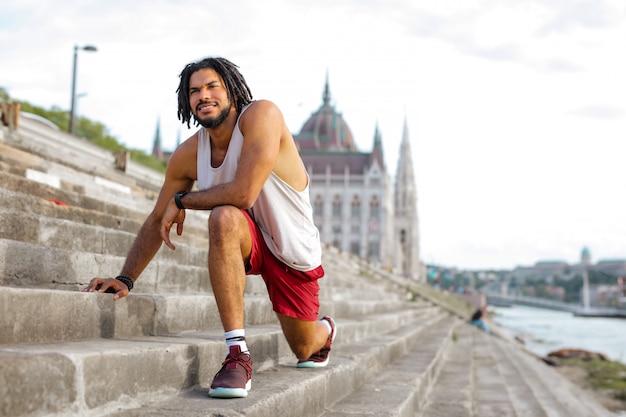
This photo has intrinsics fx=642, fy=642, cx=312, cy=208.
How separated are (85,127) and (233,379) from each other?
43995mm

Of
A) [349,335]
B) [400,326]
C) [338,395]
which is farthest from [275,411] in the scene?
[400,326]

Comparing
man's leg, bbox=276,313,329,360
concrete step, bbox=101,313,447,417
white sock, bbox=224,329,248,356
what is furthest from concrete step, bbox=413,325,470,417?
white sock, bbox=224,329,248,356

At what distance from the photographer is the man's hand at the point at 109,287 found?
2.50 m

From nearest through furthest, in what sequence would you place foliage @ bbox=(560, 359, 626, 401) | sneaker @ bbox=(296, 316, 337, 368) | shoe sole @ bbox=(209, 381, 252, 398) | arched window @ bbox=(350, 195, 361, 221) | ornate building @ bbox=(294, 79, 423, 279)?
shoe sole @ bbox=(209, 381, 252, 398) < sneaker @ bbox=(296, 316, 337, 368) < foliage @ bbox=(560, 359, 626, 401) < ornate building @ bbox=(294, 79, 423, 279) < arched window @ bbox=(350, 195, 361, 221)

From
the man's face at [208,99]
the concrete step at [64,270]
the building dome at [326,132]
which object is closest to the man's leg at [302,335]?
the concrete step at [64,270]

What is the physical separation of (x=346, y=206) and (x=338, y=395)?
84.7 metres

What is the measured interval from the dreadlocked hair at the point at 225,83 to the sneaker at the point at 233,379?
1050 millimetres

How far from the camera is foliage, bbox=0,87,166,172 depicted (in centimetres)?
3762

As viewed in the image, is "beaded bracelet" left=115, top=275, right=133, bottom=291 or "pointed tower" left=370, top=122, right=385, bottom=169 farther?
"pointed tower" left=370, top=122, right=385, bottom=169

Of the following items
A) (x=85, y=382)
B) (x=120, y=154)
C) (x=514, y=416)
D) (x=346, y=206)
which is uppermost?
(x=346, y=206)

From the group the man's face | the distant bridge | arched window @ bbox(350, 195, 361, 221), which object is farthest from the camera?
the distant bridge

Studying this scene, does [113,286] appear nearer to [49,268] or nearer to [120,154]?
[49,268]

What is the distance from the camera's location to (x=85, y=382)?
69.9 inches

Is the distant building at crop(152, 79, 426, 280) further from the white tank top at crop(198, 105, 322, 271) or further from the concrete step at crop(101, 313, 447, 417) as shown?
the white tank top at crop(198, 105, 322, 271)
